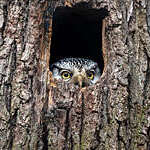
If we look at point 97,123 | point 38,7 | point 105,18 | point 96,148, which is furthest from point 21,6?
point 96,148

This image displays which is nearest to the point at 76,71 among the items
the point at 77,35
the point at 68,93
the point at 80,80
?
the point at 80,80

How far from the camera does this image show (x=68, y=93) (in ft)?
7.93

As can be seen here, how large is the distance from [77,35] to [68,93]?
1.98 meters

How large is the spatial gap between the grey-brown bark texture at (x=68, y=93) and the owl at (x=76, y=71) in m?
0.52

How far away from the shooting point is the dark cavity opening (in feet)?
10.3

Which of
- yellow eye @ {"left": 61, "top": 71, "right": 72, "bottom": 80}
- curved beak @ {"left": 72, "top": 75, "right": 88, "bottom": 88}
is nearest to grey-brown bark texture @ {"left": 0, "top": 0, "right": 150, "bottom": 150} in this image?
curved beak @ {"left": 72, "top": 75, "right": 88, "bottom": 88}

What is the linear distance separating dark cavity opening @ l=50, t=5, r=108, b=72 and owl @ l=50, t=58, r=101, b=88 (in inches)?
14.7

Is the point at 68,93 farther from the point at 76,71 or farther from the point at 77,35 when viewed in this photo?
the point at 77,35

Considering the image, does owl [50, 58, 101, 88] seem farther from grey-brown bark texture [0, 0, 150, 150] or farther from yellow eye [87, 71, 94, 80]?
grey-brown bark texture [0, 0, 150, 150]

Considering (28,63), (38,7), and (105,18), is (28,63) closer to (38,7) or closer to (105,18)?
(38,7)

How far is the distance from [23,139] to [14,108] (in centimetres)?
29

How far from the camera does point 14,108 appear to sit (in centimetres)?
235

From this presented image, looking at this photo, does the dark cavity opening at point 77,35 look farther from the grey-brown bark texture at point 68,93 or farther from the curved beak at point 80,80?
the curved beak at point 80,80

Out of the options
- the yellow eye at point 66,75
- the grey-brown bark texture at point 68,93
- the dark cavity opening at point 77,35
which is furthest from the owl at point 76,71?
the grey-brown bark texture at point 68,93
